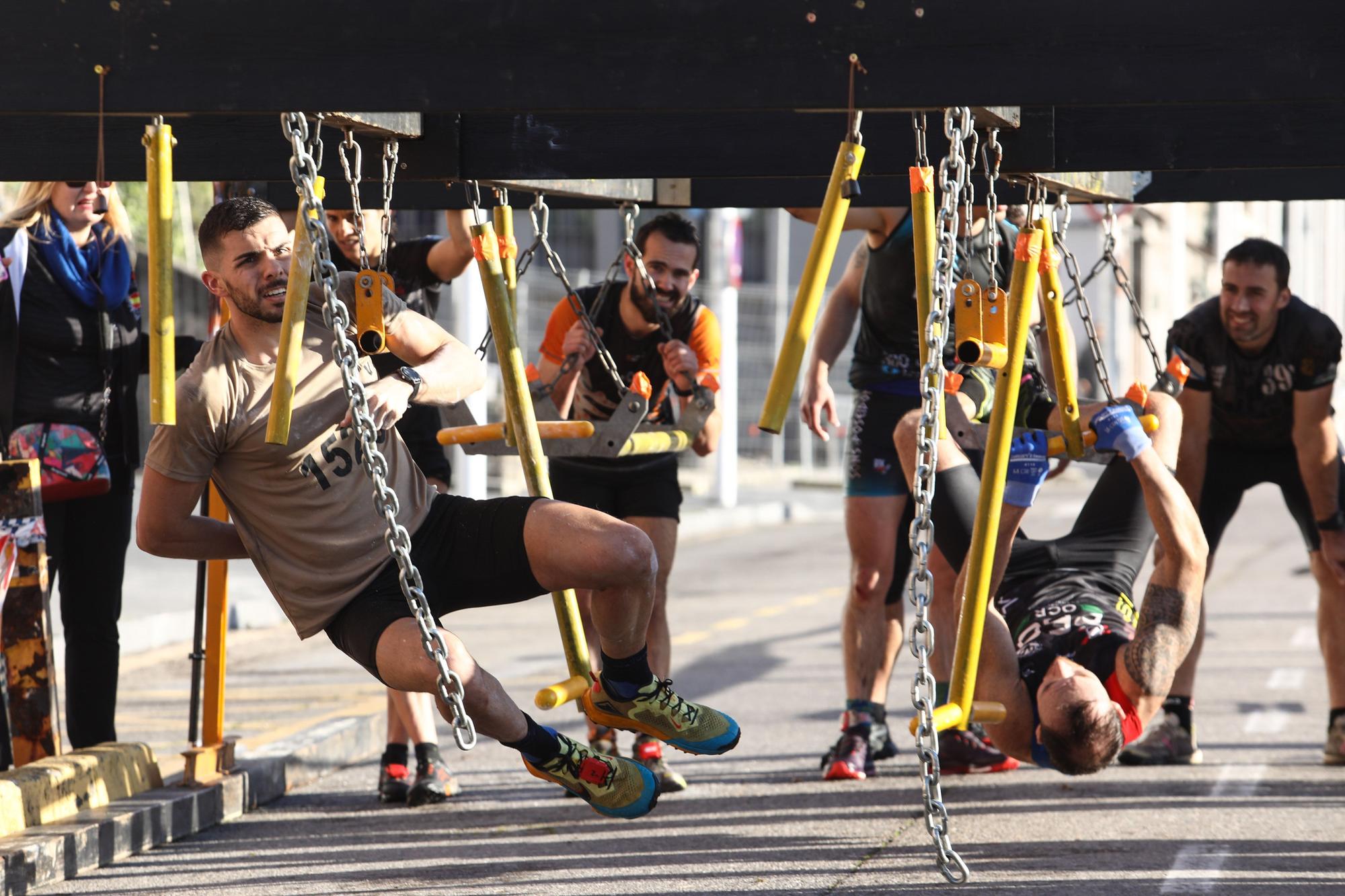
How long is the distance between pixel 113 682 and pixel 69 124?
87.2 inches

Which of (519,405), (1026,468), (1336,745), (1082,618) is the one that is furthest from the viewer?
(1336,745)

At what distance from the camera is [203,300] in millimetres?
16906

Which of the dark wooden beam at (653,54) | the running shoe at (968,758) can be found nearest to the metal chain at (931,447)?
the dark wooden beam at (653,54)

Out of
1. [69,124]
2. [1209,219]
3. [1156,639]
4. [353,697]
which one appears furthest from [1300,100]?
[1209,219]

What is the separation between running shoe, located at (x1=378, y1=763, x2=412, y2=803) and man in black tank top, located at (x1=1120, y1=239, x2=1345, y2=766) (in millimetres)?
2781

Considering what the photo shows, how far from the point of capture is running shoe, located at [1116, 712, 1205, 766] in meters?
6.68

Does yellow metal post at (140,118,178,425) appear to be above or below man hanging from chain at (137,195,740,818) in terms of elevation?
above

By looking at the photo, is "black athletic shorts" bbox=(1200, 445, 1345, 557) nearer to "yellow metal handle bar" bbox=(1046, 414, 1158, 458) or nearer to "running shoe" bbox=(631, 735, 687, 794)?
"yellow metal handle bar" bbox=(1046, 414, 1158, 458)

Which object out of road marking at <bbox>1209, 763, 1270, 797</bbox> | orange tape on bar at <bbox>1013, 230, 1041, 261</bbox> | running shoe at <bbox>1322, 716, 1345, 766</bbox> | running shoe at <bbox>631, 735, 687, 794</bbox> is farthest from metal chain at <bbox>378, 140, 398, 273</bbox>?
running shoe at <bbox>1322, 716, 1345, 766</bbox>

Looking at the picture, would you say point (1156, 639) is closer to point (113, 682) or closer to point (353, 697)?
point (113, 682)

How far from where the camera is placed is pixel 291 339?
12.4 feet

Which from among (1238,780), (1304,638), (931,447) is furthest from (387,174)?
(1304,638)

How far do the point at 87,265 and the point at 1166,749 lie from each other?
438cm

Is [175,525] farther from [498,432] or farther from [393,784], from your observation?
[393,784]
